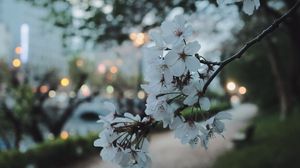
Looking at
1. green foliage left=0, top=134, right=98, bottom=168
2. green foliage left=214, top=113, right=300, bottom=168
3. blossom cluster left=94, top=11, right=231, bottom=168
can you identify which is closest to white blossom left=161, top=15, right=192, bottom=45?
blossom cluster left=94, top=11, right=231, bottom=168

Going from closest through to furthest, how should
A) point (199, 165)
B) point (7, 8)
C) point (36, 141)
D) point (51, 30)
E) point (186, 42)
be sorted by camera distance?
point (186, 42) → point (51, 30) → point (199, 165) → point (36, 141) → point (7, 8)

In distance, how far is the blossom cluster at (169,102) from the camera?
1641mm

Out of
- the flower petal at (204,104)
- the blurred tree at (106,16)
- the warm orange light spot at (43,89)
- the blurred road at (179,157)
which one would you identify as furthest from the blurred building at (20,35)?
the flower petal at (204,104)

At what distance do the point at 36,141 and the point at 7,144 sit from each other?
1.43 meters

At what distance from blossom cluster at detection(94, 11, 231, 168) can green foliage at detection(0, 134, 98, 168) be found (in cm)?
1005

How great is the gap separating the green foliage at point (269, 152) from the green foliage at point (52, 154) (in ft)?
15.1

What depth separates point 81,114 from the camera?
1523 inches

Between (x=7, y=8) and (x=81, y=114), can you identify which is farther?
(x=7, y=8)

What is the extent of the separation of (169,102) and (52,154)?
41.3 feet

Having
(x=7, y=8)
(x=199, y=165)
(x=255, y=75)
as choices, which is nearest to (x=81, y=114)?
(x=255, y=75)

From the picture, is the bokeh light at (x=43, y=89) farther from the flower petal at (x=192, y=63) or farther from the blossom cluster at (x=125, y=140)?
the flower petal at (x=192, y=63)

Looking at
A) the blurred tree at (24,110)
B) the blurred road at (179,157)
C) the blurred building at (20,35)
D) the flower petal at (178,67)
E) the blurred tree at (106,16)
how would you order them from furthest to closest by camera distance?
the blurred building at (20,35), the blurred tree at (24,110), the blurred road at (179,157), the blurred tree at (106,16), the flower petal at (178,67)

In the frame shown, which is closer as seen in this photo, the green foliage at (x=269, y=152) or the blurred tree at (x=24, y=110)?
the green foliage at (x=269, y=152)

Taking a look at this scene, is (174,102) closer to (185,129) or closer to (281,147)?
(185,129)
